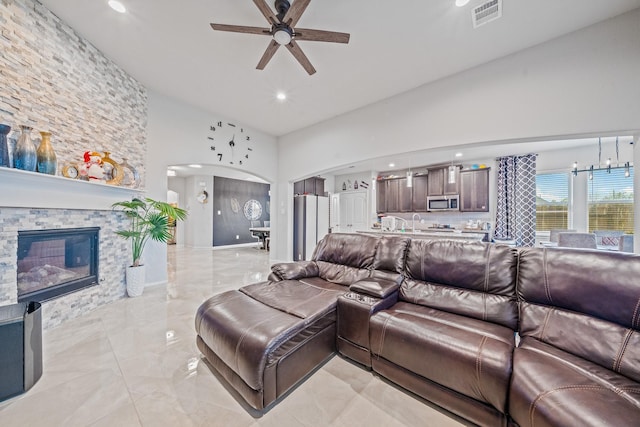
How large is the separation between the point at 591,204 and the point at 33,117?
913 cm

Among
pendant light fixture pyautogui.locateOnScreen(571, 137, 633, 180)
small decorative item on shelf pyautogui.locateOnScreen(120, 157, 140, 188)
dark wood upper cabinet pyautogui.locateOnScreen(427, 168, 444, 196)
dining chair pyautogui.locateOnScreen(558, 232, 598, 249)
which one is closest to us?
small decorative item on shelf pyautogui.locateOnScreen(120, 157, 140, 188)

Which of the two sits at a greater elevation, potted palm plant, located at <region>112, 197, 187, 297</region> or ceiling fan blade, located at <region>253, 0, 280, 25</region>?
ceiling fan blade, located at <region>253, 0, 280, 25</region>

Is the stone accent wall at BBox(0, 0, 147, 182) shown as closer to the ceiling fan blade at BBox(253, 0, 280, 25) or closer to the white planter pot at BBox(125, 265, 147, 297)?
the white planter pot at BBox(125, 265, 147, 297)

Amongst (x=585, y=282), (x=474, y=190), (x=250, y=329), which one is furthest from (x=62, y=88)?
(x=474, y=190)

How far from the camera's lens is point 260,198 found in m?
9.96

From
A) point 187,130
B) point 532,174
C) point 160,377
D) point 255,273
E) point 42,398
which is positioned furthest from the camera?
point 532,174

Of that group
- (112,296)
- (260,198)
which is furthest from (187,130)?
(260,198)

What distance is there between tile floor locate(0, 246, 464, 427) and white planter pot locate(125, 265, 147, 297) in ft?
2.89

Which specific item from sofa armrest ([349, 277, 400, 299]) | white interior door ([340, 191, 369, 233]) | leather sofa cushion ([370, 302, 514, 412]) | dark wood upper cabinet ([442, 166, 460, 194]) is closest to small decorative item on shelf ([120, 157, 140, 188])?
sofa armrest ([349, 277, 400, 299])

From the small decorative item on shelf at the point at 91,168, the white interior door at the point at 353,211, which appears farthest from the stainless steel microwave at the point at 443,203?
the small decorative item on shelf at the point at 91,168

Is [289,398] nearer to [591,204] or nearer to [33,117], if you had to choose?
[33,117]

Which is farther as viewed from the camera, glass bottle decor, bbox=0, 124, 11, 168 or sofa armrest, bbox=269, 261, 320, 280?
sofa armrest, bbox=269, 261, 320, 280

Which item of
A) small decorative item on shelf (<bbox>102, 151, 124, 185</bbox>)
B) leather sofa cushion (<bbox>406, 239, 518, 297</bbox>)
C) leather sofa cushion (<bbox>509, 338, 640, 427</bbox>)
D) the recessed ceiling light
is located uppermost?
the recessed ceiling light

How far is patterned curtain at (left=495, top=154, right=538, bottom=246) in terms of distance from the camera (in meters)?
5.52
